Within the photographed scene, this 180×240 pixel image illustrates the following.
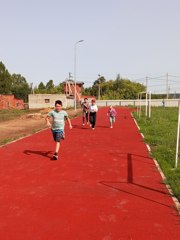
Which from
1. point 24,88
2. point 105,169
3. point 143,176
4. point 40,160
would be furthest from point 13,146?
point 24,88

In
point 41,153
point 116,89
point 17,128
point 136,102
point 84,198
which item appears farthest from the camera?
point 116,89

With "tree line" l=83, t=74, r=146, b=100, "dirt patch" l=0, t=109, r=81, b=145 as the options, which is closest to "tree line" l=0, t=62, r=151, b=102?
"tree line" l=83, t=74, r=146, b=100

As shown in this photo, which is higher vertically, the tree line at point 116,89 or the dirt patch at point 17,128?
the tree line at point 116,89

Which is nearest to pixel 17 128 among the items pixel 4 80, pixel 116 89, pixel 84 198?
pixel 84 198

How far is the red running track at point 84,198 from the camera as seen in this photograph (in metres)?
4.45

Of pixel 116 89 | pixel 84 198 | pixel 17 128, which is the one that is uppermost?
pixel 116 89

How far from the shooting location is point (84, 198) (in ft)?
19.1

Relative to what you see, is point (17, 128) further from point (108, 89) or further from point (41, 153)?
point (108, 89)

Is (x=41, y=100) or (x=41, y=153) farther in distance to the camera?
(x=41, y=100)

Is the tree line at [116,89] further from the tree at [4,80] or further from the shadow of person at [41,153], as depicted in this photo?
the shadow of person at [41,153]

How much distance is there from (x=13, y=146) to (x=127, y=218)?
7876 mm

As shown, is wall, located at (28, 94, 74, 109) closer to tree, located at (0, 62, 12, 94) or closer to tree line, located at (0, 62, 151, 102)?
tree, located at (0, 62, 12, 94)

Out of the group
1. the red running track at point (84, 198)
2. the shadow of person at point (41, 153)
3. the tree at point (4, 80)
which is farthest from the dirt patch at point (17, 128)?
the tree at point (4, 80)

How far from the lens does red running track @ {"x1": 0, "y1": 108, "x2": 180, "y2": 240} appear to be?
4.45 meters
